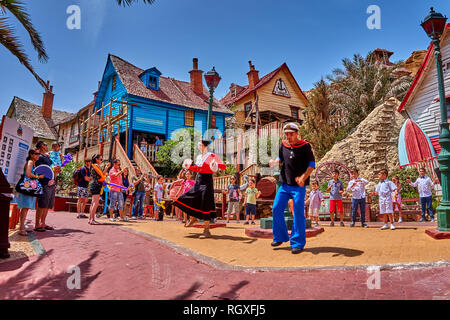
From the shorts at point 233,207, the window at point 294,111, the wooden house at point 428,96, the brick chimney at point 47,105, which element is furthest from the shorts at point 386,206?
the brick chimney at point 47,105

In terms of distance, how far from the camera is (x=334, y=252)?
441 centimetres

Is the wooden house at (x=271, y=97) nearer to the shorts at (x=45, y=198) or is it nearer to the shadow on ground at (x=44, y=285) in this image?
the shorts at (x=45, y=198)

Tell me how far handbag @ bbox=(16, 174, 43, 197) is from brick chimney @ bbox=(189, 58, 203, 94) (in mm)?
23461

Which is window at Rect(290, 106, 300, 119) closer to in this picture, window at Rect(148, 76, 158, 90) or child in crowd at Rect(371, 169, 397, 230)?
window at Rect(148, 76, 158, 90)

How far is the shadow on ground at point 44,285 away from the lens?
106 inches

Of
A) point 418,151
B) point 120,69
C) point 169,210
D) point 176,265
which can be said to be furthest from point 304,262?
point 120,69

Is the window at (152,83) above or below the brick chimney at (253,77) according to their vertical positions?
below

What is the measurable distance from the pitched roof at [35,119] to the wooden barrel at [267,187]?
26.5 m

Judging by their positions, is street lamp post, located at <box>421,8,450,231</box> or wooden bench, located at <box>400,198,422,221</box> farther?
wooden bench, located at <box>400,198,422,221</box>

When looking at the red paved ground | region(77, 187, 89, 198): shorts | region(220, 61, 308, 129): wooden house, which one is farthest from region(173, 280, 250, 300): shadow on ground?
region(220, 61, 308, 129): wooden house

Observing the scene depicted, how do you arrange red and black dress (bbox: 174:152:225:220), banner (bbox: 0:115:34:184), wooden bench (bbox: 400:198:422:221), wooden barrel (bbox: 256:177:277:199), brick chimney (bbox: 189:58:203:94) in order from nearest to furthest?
banner (bbox: 0:115:34:184), red and black dress (bbox: 174:152:225:220), wooden bench (bbox: 400:198:422:221), wooden barrel (bbox: 256:177:277:199), brick chimney (bbox: 189:58:203:94)

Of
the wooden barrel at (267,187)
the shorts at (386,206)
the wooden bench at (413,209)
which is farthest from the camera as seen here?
the wooden barrel at (267,187)

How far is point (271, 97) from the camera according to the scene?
28.1 metres

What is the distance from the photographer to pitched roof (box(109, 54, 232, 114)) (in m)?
21.8
